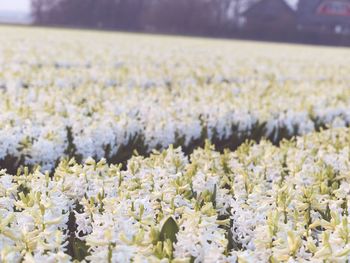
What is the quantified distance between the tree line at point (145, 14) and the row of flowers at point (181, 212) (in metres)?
58.0

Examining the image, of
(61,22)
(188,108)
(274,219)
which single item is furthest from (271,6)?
(274,219)

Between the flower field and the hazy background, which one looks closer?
the flower field

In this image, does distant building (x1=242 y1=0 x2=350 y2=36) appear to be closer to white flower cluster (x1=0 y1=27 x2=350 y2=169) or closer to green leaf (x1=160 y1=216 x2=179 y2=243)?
white flower cluster (x1=0 y1=27 x2=350 y2=169)

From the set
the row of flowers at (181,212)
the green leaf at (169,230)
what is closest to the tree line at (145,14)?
the row of flowers at (181,212)

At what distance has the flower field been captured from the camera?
2594 mm

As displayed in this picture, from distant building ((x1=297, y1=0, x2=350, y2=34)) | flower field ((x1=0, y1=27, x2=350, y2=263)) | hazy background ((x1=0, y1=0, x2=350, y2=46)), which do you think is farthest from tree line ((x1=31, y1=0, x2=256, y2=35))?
flower field ((x1=0, y1=27, x2=350, y2=263))

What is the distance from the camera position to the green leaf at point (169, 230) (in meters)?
2.81

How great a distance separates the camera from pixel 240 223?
121 inches

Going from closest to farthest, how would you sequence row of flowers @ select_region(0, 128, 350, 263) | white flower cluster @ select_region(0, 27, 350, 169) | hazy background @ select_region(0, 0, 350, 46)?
row of flowers @ select_region(0, 128, 350, 263) → white flower cluster @ select_region(0, 27, 350, 169) → hazy background @ select_region(0, 0, 350, 46)

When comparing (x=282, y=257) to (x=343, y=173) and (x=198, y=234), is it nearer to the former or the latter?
(x=198, y=234)

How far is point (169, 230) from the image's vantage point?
2.82 m

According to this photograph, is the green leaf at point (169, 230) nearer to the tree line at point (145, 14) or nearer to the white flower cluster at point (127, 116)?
the white flower cluster at point (127, 116)

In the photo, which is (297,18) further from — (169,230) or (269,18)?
(169,230)

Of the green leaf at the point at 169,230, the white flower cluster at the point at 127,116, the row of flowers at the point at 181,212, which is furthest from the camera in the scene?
the white flower cluster at the point at 127,116
